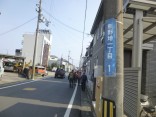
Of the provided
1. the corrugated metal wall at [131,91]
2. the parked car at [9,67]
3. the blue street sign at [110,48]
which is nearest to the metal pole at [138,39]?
the corrugated metal wall at [131,91]

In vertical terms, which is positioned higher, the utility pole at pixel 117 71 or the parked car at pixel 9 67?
the parked car at pixel 9 67

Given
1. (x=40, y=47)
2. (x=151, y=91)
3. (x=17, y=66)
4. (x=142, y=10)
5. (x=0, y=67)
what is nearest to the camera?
(x=142, y=10)

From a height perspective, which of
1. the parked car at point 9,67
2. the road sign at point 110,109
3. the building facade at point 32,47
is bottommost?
the road sign at point 110,109

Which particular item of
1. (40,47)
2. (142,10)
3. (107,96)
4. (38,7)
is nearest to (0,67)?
(38,7)

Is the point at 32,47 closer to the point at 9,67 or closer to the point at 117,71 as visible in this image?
the point at 9,67

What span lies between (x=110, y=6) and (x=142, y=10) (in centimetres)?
398

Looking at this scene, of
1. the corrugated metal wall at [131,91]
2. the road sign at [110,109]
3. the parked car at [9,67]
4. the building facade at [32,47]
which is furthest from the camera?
the building facade at [32,47]

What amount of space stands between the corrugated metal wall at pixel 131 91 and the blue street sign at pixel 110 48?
1.95 meters

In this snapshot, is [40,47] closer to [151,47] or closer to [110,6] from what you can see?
[151,47]

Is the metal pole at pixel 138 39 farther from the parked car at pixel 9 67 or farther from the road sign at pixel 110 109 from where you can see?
the parked car at pixel 9 67

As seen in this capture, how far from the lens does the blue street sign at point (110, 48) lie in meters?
4.86

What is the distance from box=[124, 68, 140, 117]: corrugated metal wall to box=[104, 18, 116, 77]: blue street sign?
195 cm

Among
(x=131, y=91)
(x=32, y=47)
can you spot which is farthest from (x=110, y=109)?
(x=32, y=47)

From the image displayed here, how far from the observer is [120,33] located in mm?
5043
